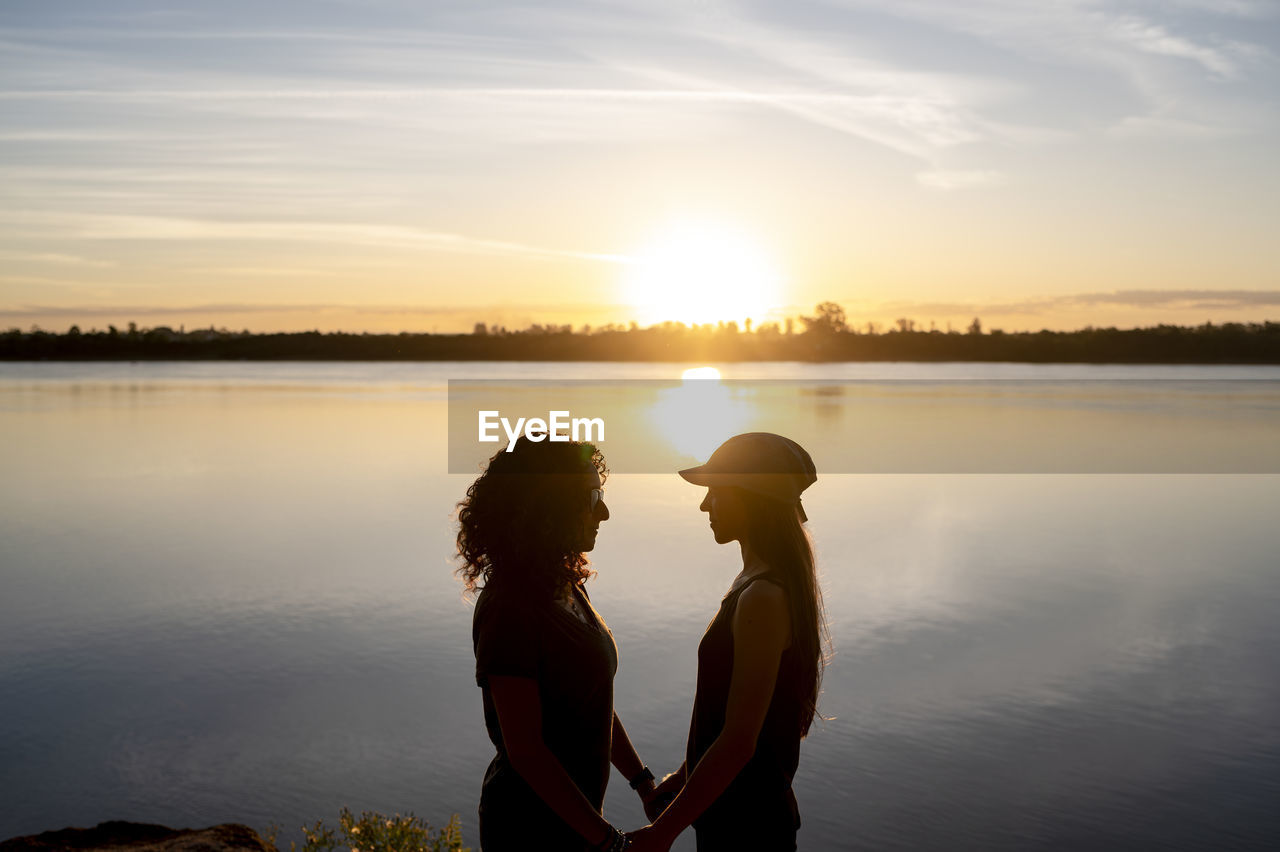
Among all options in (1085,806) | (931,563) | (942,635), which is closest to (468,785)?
(1085,806)

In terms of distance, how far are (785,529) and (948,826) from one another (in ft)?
19.9

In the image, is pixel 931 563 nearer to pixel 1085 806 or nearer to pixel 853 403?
pixel 1085 806

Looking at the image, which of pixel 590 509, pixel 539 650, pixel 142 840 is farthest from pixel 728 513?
pixel 142 840

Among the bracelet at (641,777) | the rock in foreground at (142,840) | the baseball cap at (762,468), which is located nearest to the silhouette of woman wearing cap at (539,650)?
the baseball cap at (762,468)

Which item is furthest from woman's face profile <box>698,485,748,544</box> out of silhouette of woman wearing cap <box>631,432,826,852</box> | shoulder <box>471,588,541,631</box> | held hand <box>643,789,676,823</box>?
held hand <box>643,789,676,823</box>

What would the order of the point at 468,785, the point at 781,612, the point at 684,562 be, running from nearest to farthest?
the point at 781,612 < the point at 468,785 < the point at 684,562

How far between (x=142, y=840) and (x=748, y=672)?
20.0 ft

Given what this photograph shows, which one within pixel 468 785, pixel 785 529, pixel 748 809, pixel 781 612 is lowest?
pixel 468 785

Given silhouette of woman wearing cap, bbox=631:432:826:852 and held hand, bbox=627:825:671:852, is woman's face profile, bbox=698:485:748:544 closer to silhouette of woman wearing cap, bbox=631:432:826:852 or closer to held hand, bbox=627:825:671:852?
silhouette of woman wearing cap, bbox=631:432:826:852

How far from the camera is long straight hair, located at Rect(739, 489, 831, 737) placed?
11.8 ft

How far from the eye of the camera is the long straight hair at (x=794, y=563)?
11.8ft

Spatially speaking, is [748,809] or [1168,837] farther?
[1168,837]

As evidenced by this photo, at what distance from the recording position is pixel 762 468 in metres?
3.67

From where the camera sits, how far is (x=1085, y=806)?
8.86m
